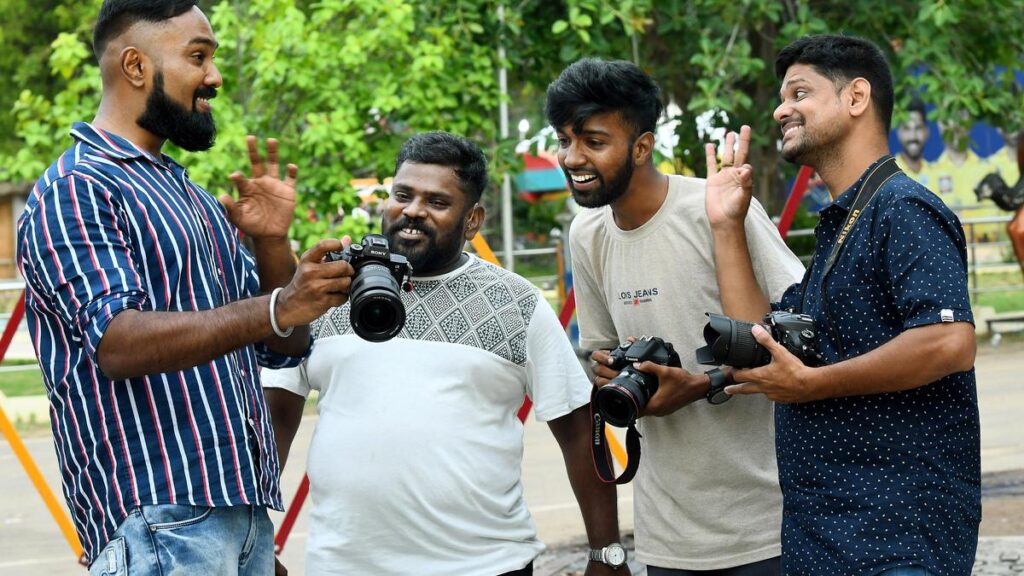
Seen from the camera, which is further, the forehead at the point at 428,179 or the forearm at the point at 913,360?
the forehead at the point at 428,179

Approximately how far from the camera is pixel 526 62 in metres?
10.4

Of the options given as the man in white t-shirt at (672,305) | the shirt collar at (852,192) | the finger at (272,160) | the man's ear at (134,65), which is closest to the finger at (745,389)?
the man in white t-shirt at (672,305)

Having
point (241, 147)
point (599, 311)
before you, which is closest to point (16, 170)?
point (241, 147)

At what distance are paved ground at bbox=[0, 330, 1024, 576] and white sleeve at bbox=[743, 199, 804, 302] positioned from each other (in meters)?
2.69

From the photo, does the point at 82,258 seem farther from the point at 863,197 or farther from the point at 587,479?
the point at 863,197

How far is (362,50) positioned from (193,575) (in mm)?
7137

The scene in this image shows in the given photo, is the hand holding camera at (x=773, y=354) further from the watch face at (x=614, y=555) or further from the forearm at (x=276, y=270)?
the forearm at (x=276, y=270)

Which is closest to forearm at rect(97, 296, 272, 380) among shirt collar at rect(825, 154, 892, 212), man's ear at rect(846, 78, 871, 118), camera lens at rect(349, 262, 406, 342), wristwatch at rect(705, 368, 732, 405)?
camera lens at rect(349, 262, 406, 342)

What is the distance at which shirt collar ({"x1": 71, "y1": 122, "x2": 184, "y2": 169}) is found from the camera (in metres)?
2.93

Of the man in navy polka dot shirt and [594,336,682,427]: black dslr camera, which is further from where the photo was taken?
[594,336,682,427]: black dslr camera

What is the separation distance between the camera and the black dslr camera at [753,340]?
2918 mm

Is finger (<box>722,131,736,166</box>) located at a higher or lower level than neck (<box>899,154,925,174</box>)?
higher

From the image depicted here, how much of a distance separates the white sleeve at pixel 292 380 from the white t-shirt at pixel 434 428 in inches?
2.9

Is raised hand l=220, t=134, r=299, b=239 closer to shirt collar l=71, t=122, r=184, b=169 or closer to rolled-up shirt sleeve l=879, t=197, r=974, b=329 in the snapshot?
shirt collar l=71, t=122, r=184, b=169
